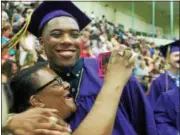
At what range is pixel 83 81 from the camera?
1.64m

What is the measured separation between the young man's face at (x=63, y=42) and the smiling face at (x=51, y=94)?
279 millimetres

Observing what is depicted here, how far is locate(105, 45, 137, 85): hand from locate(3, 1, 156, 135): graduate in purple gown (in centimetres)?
30

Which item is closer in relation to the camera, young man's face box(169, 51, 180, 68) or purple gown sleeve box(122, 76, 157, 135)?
purple gown sleeve box(122, 76, 157, 135)

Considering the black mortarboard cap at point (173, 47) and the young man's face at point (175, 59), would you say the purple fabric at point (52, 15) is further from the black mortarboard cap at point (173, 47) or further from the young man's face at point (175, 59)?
the black mortarboard cap at point (173, 47)

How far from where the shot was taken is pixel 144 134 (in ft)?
5.38

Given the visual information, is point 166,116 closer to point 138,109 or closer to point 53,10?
point 138,109

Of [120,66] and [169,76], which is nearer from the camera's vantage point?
[120,66]

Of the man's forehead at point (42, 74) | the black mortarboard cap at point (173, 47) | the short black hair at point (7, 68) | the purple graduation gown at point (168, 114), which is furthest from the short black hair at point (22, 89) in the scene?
the black mortarboard cap at point (173, 47)

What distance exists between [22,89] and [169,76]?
2511 millimetres

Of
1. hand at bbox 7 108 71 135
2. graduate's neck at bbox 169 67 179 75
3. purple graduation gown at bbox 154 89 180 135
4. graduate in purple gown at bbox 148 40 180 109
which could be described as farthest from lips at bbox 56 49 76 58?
graduate's neck at bbox 169 67 179 75

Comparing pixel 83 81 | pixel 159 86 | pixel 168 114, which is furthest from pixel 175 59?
pixel 83 81

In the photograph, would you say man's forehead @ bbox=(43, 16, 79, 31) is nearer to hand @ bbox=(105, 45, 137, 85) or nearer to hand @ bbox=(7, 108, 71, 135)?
hand @ bbox=(105, 45, 137, 85)

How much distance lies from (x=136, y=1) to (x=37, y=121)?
1209 centimetres

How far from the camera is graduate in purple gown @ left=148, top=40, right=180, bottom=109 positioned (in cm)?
351
